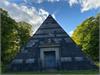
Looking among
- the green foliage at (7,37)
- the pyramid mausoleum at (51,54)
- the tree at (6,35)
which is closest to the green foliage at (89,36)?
the green foliage at (7,37)

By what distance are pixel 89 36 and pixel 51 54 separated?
82.9 ft

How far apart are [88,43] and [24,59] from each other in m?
26.1

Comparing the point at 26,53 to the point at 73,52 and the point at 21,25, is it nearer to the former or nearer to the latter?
the point at 73,52

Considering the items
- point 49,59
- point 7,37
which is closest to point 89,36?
point 7,37

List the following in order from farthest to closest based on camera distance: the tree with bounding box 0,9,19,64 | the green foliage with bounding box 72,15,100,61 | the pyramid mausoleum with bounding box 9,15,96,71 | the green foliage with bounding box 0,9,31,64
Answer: the green foliage with bounding box 72,15,100,61, the green foliage with bounding box 0,9,31,64, the tree with bounding box 0,9,19,64, the pyramid mausoleum with bounding box 9,15,96,71

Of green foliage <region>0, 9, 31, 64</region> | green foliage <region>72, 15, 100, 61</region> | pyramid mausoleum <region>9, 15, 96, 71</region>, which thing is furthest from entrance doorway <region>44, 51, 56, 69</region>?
green foliage <region>72, 15, 100, 61</region>

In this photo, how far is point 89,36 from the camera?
59.8m

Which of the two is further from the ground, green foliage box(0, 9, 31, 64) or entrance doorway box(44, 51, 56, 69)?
green foliage box(0, 9, 31, 64)

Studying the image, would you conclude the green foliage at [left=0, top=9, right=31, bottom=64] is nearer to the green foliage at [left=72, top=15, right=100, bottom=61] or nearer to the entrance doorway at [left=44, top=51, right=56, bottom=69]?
the entrance doorway at [left=44, top=51, right=56, bottom=69]

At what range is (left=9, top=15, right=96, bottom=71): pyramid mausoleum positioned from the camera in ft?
113

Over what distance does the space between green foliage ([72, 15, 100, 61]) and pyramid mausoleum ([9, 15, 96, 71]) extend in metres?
22.2

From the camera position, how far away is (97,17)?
202 ft

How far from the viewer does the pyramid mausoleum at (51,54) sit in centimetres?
3456

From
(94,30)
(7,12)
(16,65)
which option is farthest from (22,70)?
(94,30)
